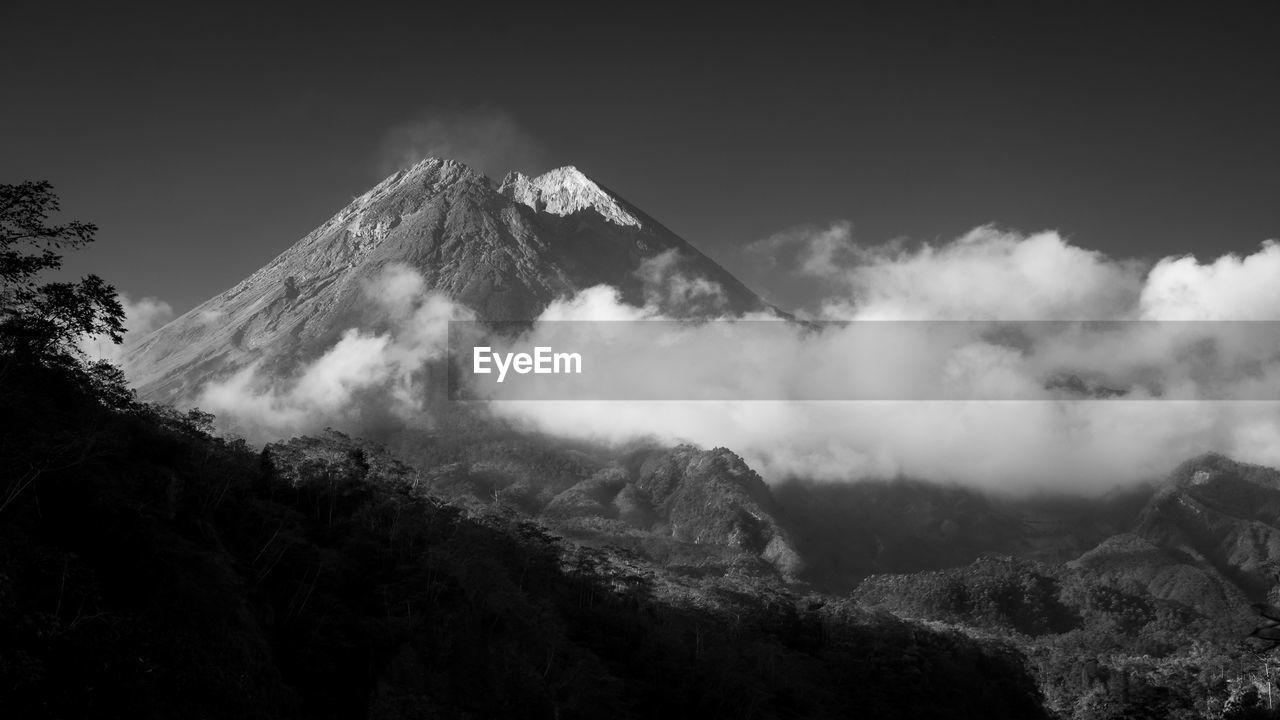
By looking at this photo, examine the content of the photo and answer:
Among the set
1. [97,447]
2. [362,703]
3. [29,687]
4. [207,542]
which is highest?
[97,447]

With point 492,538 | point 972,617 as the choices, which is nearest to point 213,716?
point 492,538

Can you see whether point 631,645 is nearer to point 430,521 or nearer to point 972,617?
point 430,521

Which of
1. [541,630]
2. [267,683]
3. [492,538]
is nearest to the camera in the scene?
[267,683]

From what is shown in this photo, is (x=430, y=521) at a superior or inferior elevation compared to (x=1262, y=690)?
superior

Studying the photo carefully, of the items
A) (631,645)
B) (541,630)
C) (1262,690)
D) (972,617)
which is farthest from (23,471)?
(972,617)

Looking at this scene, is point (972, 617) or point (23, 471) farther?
point (972, 617)

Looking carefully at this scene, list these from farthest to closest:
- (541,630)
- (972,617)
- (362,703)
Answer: (972,617)
(541,630)
(362,703)

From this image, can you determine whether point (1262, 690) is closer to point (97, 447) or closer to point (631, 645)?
point (631, 645)
